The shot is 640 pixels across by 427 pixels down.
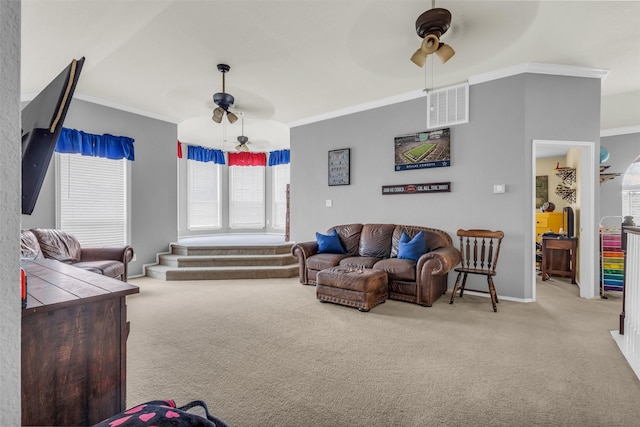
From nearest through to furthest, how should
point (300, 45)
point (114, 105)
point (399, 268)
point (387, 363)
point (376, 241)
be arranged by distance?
point (387, 363)
point (300, 45)
point (399, 268)
point (376, 241)
point (114, 105)

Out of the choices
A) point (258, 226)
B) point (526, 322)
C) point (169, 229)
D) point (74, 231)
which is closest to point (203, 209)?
point (258, 226)

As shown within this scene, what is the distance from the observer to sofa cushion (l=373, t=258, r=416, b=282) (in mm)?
3689

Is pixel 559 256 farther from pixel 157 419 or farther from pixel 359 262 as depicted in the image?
pixel 157 419

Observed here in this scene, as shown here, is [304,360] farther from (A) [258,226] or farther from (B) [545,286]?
(A) [258,226]

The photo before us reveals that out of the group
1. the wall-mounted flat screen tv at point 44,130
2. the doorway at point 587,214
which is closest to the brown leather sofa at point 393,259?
the doorway at point 587,214

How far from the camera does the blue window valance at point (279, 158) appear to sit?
821 cm

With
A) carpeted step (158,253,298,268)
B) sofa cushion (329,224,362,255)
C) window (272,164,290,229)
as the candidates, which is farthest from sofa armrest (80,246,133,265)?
window (272,164,290,229)

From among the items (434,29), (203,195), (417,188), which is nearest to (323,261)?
(417,188)

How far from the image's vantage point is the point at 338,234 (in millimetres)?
5121

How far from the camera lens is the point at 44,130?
3.24 ft

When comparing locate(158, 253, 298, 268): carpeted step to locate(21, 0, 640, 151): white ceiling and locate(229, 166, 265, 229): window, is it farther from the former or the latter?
locate(229, 166, 265, 229): window

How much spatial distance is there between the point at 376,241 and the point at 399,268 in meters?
0.94

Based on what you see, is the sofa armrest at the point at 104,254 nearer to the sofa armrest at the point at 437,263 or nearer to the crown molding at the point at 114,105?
the crown molding at the point at 114,105

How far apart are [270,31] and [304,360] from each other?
3.00m
